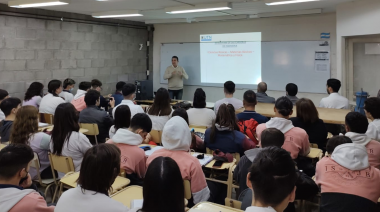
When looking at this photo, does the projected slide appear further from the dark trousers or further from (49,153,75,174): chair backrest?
(49,153,75,174): chair backrest

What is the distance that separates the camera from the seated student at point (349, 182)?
6.70ft

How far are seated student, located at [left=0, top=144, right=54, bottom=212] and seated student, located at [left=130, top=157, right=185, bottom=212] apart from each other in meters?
0.82

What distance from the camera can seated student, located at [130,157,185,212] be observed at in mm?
1261

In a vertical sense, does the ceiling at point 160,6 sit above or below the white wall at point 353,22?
above

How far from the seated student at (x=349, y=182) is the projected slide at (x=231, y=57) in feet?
18.8

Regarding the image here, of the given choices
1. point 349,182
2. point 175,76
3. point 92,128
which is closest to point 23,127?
point 92,128

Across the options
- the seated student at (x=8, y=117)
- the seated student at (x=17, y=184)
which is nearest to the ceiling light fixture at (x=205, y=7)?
the seated student at (x=8, y=117)

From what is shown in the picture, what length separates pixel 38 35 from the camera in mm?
6402

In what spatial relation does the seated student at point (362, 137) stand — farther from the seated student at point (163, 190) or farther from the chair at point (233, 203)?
the seated student at point (163, 190)

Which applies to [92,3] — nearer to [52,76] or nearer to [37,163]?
[52,76]

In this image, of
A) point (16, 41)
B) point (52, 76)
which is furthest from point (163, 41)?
point (16, 41)

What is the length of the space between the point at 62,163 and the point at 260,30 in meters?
5.94

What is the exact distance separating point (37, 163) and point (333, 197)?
99.7 inches

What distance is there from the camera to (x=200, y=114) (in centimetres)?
418
